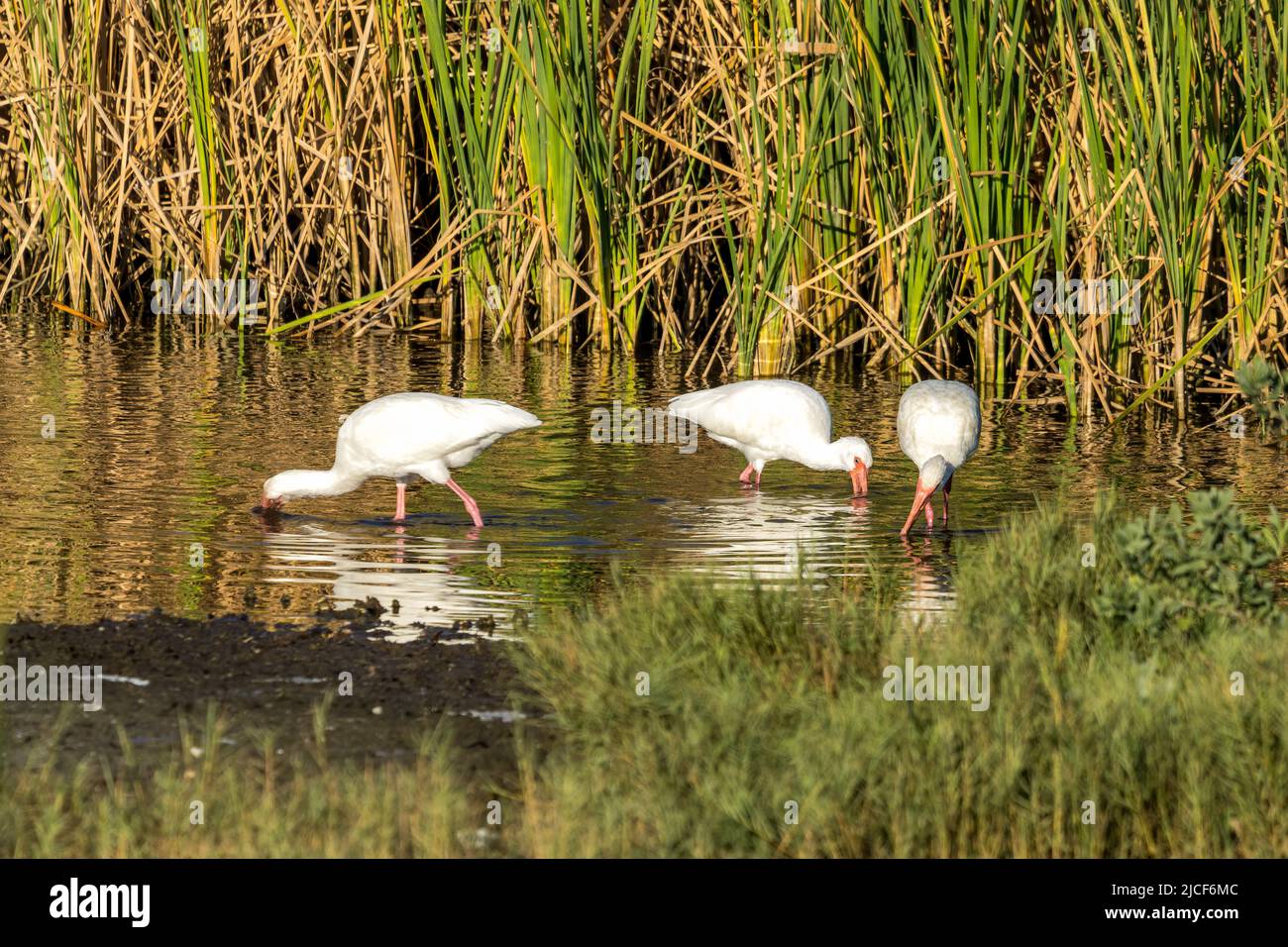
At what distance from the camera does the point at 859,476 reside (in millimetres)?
8906

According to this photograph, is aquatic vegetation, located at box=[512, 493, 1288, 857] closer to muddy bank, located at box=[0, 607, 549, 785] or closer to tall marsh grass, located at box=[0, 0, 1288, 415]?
muddy bank, located at box=[0, 607, 549, 785]

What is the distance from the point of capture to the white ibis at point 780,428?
352 inches

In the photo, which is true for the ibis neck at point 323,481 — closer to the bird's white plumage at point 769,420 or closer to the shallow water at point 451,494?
the shallow water at point 451,494

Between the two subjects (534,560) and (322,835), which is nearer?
(322,835)

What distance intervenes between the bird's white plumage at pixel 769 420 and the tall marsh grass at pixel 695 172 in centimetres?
132

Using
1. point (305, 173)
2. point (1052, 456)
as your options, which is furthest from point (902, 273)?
point (305, 173)

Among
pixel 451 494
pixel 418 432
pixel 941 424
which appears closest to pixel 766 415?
pixel 941 424

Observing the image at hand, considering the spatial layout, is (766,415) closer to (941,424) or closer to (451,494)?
(941,424)

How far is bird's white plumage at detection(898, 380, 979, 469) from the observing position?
855 cm

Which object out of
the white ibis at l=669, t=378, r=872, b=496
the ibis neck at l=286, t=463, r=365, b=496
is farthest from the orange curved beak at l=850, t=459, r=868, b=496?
the ibis neck at l=286, t=463, r=365, b=496

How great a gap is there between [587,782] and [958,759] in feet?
2.72

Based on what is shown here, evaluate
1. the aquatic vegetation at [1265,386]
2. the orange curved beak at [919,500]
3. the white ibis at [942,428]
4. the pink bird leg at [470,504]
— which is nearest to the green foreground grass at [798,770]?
the aquatic vegetation at [1265,386]
